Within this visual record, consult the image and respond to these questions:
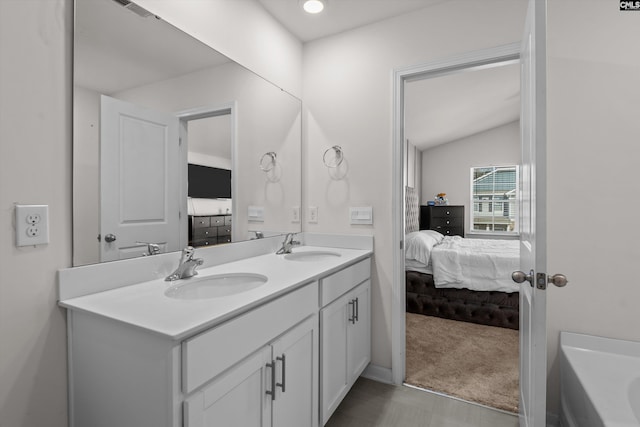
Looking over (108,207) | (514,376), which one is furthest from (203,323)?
(514,376)

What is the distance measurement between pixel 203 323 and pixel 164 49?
1.24m

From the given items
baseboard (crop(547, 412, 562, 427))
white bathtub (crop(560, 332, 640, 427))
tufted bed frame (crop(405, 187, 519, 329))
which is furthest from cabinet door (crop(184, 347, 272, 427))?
tufted bed frame (crop(405, 187, 519, 329))

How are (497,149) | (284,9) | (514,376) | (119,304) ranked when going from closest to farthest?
(119,304) < (284,9) < (514,376) < (497,149)

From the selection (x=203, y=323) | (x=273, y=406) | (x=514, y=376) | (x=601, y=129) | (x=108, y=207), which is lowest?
(x=514, y=376)

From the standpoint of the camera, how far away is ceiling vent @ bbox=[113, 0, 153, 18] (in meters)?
1.23

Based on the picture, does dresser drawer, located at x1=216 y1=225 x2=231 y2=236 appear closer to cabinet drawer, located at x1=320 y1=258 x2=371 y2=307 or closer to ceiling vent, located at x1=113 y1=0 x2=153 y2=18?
cabinet drawer, located at x1=320 y1=258 x2=371 y2=307

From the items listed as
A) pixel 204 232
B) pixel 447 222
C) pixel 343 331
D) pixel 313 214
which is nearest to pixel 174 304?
pixel 204 232

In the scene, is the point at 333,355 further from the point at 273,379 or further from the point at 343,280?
the point at 273,379

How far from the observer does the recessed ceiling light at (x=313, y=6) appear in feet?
6.27

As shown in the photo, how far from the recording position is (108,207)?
1193 millimetres

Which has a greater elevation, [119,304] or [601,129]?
[601,129]

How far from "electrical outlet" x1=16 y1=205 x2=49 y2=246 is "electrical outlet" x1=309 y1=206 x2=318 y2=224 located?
1.57 m

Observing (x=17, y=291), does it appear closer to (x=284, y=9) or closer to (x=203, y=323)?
(x=203, y=323)

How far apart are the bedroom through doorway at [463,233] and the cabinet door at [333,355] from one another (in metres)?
0.66
